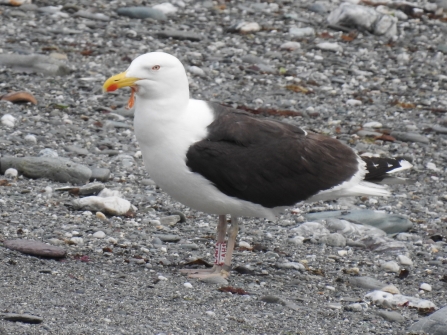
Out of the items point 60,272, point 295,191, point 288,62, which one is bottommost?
point 288,62

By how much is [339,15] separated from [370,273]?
704cm

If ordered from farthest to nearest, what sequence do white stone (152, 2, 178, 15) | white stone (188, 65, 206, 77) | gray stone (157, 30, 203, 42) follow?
white stone (152, 2, 178, 15)
gray stone (157, 30, 203, 42)
white stone (188, 65, 206, 77)

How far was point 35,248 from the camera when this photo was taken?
5.83 meters

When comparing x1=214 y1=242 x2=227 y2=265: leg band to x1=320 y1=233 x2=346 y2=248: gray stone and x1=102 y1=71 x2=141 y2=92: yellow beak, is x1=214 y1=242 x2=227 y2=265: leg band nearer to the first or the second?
x1=320 y1=233 x2=346 y2=248: gray stone

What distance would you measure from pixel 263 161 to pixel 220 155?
0.35 m

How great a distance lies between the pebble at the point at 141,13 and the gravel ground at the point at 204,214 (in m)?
0.03

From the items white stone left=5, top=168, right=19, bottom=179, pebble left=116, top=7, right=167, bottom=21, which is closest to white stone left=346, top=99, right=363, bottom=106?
pebble left=116, top=7, right=167, bottom=21

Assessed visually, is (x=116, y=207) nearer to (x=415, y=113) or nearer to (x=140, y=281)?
(x=140, y=281)

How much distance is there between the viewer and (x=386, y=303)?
5.76m

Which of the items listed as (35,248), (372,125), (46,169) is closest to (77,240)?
(35,248)

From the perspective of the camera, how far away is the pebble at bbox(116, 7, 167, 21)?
12.3 meters

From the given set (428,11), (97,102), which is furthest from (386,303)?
(428,11)

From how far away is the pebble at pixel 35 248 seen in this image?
5.82m

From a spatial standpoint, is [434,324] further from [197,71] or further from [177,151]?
[197,71]
